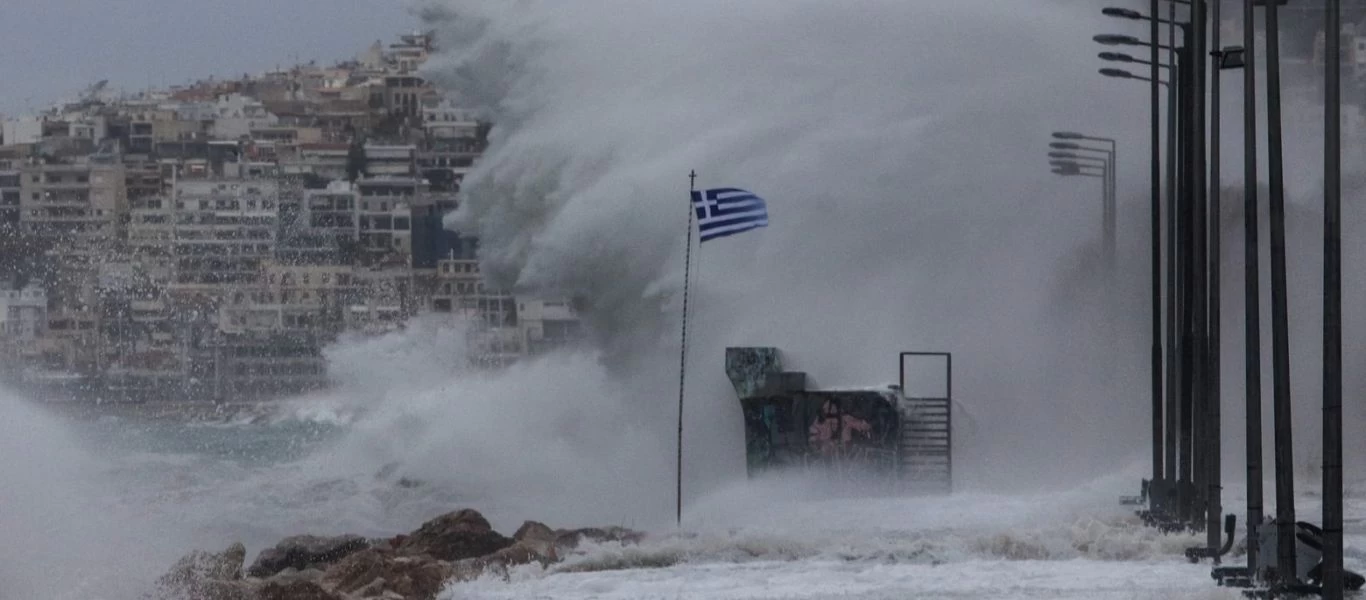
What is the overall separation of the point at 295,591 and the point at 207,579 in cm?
114

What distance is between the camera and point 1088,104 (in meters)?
42.8

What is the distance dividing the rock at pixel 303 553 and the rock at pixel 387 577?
271 centimetres

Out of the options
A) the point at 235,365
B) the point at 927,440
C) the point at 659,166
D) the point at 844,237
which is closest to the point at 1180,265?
the point at 927,440

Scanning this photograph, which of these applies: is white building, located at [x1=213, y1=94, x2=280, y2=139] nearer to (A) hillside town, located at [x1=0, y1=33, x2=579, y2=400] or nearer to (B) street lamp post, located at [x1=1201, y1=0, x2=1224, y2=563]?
(A) hillside town, located at [x1=0, y1=33, x2=579, y2=400]

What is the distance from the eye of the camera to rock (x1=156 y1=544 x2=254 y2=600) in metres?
20.6

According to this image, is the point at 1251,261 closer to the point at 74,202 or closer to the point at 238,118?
the point at 74,202

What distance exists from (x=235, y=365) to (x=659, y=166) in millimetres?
45865

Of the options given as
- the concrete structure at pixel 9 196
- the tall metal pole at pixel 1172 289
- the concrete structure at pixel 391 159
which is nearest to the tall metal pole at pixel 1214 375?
the tall metal pole at pixel 1172 289

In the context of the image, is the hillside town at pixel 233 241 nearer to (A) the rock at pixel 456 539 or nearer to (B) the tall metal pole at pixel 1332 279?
(A) the rock at pixel 456 539

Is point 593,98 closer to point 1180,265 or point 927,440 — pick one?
point 927,440

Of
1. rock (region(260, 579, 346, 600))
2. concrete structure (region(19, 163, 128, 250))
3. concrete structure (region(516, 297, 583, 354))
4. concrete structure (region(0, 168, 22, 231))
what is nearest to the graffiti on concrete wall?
rock (region(260, 579, 346, 600))

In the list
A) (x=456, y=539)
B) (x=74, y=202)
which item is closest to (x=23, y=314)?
(x=74, y=202)

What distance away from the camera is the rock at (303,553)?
24.9 metres

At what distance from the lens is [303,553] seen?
83.8ft
